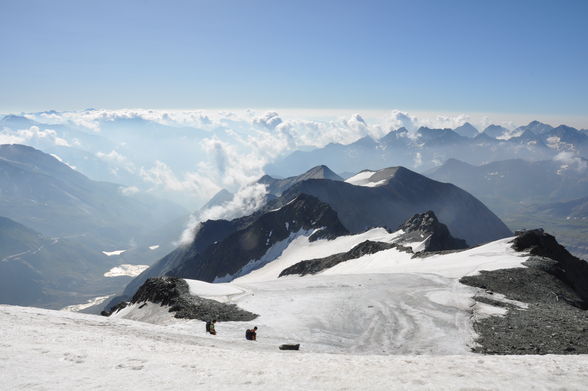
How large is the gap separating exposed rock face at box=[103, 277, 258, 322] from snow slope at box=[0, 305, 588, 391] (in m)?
15.9

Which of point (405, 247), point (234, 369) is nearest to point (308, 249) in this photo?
point (405, 247)

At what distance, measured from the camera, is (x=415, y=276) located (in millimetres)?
58781

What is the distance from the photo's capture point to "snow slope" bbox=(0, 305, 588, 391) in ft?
55.9

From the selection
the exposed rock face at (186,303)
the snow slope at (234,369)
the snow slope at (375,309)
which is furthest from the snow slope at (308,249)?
the snow slope at (234,369)

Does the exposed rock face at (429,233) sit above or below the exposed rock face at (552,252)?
above

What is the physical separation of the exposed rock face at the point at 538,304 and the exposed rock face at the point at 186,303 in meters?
22.9

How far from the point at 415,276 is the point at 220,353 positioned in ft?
136

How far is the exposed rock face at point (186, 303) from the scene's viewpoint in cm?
4106

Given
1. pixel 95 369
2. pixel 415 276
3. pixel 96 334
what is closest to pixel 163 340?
pixel 96 334

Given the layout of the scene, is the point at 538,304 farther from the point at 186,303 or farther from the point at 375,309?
the point at 186,303

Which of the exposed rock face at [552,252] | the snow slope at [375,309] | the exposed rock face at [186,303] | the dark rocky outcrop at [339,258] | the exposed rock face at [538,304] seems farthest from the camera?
the dark rocky outcrop at [339,258]

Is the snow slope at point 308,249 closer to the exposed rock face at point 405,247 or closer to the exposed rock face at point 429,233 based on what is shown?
the exposed rock face at point 429,233

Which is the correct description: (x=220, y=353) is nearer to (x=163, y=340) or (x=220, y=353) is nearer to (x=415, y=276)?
(x=163, y=340)

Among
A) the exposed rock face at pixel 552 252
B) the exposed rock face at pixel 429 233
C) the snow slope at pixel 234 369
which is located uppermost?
the exposed rock face at pixel 429 233
